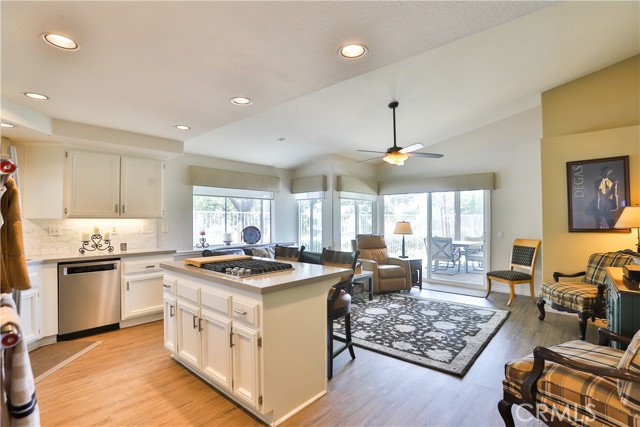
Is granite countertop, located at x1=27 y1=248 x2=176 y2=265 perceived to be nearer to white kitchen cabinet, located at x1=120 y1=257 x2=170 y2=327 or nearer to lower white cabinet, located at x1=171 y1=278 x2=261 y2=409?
white kitchen cabinet, located at x1=120 y1=257 x2=170 y2=327

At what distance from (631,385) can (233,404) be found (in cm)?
225

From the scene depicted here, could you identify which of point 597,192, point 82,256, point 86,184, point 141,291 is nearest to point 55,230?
point 82,256

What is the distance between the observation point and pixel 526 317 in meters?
4.11

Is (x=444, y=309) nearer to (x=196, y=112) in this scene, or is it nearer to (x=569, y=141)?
(x=569, y=141)

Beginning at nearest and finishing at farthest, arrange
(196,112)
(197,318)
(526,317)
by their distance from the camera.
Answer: (197,318) → (196,112) → (526,317)

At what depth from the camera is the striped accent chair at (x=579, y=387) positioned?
4.50 ft

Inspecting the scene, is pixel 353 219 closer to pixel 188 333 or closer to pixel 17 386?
pixel 188 333

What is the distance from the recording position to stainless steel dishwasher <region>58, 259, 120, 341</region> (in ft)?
10.8

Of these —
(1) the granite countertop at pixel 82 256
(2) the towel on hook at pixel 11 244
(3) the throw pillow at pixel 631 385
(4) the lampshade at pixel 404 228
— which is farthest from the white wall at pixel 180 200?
(3) the throw pillow at pixel 631 385

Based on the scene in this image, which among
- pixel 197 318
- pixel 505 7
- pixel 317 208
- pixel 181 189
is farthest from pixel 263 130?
pixel 505 7

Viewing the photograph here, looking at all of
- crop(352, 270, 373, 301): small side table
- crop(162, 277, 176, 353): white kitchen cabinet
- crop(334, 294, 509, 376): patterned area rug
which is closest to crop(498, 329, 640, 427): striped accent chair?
crop(334, 294, 509, 376): patterned area rug

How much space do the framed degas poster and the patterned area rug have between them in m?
1.62

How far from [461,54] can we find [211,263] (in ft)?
10.8

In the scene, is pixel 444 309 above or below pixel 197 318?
below
